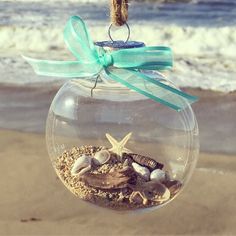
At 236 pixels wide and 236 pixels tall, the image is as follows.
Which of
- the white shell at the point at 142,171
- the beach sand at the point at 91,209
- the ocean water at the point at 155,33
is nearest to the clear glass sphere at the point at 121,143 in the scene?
the white shell at the point at 142,171

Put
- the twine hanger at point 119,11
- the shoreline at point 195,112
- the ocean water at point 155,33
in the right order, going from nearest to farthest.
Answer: the twine hanger at point 119,11 → the shoreline at point 195,112 → the ocean water at point 155,33

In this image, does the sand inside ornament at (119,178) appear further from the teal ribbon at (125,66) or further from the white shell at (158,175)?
the teal ribbon at (125,66)

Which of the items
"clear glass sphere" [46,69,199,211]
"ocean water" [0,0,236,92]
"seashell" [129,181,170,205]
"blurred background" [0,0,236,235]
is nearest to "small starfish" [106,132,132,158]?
"clear glass sphere" [46,69,199,211]

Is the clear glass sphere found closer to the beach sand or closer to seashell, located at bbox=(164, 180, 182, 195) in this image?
seashell, located at bbox=(164, 180, 182, 195)

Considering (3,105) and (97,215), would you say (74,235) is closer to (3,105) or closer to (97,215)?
(97,215)

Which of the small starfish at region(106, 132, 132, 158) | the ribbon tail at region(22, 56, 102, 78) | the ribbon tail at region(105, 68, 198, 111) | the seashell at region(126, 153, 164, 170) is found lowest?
the seashell at region(126, 153, 164, 170)

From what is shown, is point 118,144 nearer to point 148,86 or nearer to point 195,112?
point 148,86

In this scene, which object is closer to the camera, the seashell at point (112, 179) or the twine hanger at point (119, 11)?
the twine hanger at point (119, 11)
